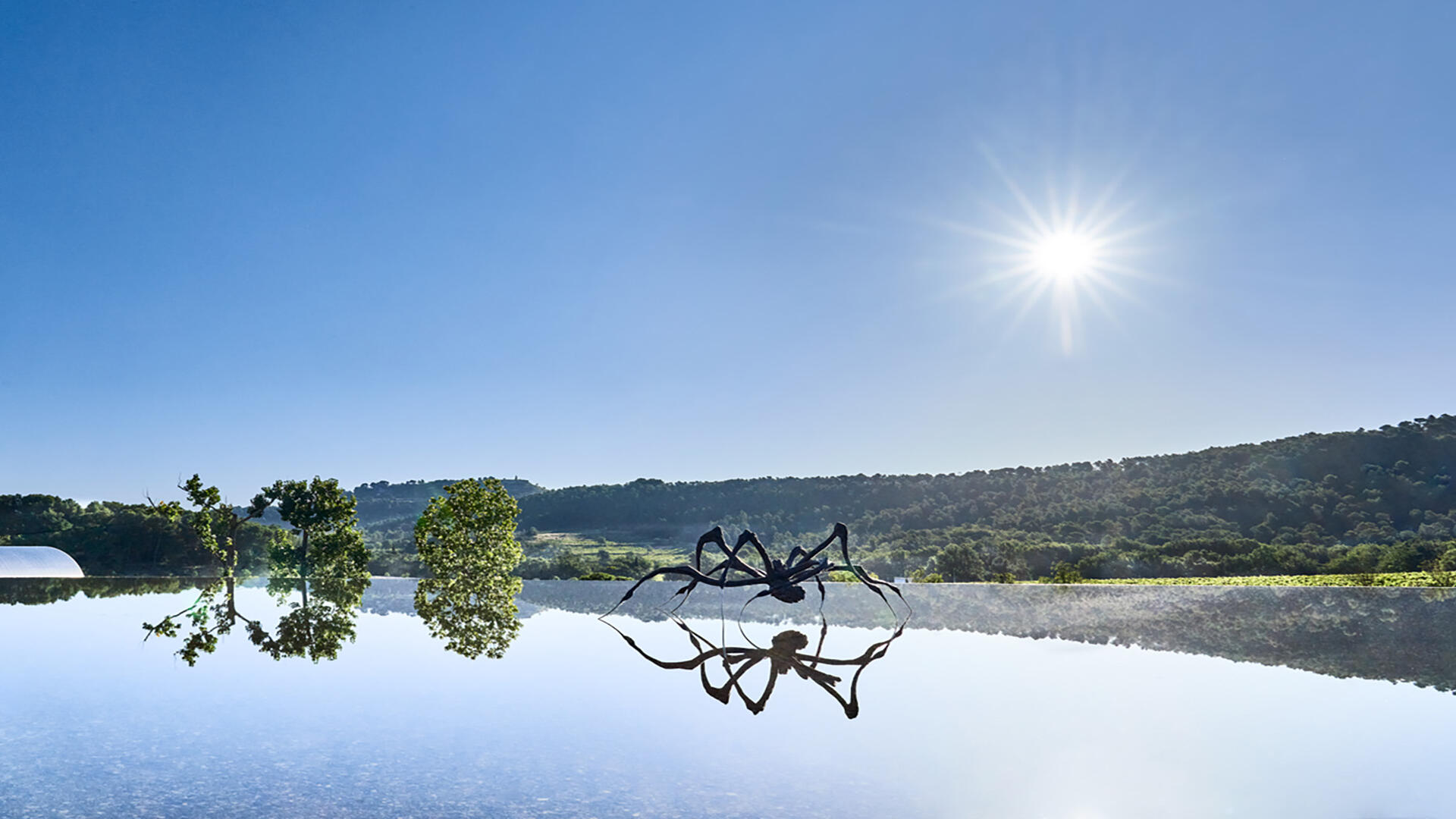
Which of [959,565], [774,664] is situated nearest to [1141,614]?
[774,664]

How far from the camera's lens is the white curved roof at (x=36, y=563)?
135 ft

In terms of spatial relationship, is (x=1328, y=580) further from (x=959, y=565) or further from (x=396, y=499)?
(x=396, y=499)

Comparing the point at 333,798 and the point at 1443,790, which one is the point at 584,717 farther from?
the point at 1443,790

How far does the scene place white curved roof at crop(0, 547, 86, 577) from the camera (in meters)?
41.1

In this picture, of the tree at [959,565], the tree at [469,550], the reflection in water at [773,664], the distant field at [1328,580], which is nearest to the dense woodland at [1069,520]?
the tree at [959,565]

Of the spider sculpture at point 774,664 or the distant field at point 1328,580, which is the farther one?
the distant field at point 1328,580

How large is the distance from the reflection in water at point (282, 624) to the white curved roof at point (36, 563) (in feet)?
62.0

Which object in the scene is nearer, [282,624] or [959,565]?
[282,624]

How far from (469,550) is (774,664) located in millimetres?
20465

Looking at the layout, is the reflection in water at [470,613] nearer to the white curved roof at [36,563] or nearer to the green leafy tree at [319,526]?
the green leafy tree at [319,526]

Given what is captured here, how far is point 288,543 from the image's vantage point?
40.7m

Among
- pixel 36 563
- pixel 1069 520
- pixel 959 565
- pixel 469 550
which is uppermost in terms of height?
pixel 469 550

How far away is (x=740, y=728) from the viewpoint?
28.2 feet

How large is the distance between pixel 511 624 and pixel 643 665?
765 cm
